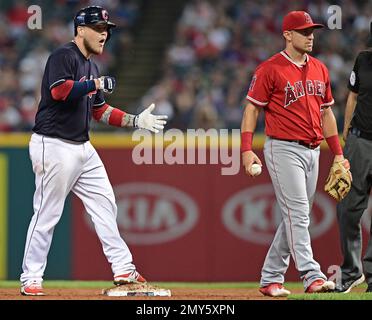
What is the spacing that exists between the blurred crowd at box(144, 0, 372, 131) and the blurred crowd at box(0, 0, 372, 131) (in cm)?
1

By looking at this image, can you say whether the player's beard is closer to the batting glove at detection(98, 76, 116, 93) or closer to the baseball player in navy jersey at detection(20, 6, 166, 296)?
the baseball player in navy jersey at detection(20, 6, 166, 296)

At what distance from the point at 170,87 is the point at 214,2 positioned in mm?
2299

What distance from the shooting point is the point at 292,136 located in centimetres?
786

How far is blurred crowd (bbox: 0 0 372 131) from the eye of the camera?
13.6 meters

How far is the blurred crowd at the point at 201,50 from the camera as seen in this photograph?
44.6ft

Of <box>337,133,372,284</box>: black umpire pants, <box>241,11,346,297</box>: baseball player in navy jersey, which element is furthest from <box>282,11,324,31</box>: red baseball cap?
<box>337,133,372,284</box>: black umpire pants

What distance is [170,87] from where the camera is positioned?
1421 cm

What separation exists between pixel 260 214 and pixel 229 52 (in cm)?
418

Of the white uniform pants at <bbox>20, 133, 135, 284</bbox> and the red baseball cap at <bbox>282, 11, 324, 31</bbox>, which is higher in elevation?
the red baseball cap at <bbox>282, 11, 324, 31</bbox>

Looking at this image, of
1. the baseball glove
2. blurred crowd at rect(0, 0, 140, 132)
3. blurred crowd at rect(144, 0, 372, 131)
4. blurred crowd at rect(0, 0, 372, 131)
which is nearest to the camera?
the baseball glove

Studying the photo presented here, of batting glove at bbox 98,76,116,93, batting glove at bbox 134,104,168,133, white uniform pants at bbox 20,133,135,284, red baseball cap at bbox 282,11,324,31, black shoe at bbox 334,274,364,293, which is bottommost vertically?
black shoe at bbox 334,274,364,293
